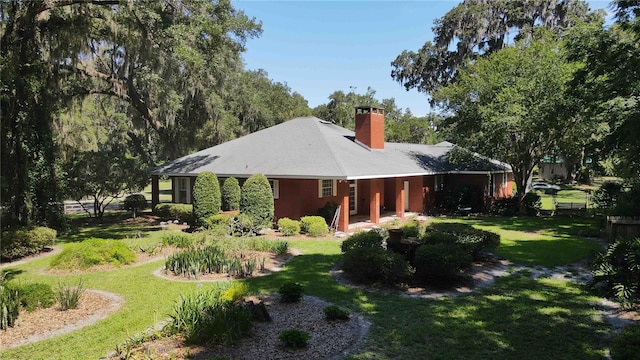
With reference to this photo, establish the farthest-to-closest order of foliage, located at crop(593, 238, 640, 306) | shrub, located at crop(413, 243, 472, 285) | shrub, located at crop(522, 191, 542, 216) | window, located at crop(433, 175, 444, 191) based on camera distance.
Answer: window, located at crop(433, 175, 444, 191)
shrub, located at crop(522, 191, 542, 216)
shrub, located at crop(413, 243, 472, 285)
foliage, located at crop(593, 238, 640, 306)

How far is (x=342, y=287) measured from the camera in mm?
8648

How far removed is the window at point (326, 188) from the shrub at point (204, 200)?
4366mm

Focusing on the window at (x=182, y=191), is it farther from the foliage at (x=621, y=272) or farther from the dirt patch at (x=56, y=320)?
A: the foliage at (x=621, y=272)

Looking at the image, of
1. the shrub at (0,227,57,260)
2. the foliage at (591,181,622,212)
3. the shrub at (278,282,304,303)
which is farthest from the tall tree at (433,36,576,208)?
the shrub at (0,227,57,260)

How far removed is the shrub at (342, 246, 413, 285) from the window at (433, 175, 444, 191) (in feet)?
50.6

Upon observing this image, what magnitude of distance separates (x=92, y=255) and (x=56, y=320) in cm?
398

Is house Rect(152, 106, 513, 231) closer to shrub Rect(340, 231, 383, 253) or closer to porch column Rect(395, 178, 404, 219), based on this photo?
porch column Rect(395, 178, 404, 219)

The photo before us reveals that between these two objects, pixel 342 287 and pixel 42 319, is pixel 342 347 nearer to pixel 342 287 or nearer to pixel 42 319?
pixel 342 287

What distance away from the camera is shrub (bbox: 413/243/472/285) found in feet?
27.7

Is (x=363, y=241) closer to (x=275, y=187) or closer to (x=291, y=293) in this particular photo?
(x=291, y=293)

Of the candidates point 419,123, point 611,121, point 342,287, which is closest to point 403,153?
point 611,121

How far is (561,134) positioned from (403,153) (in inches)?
311

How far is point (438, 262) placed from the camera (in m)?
8.46

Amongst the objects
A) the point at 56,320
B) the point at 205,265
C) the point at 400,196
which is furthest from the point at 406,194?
the point at 56,320
